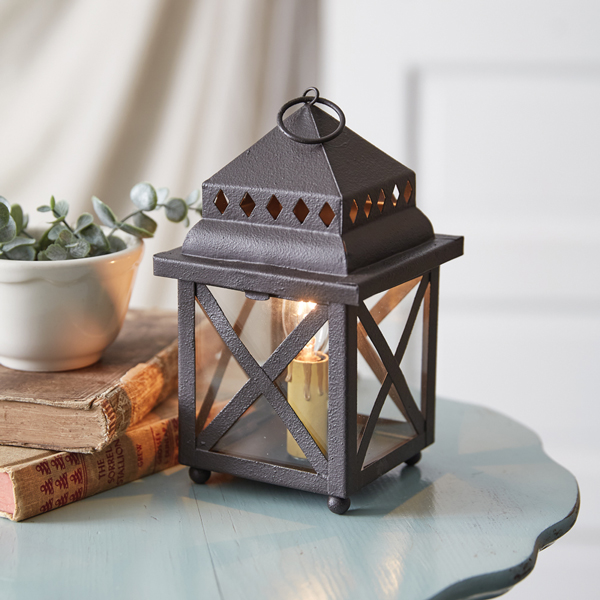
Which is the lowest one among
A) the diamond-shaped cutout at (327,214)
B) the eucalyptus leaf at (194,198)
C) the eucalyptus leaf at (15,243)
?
the eucalyptus leaf at (15,243)

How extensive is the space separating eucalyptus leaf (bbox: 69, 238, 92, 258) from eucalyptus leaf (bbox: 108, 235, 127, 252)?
64 millimetres

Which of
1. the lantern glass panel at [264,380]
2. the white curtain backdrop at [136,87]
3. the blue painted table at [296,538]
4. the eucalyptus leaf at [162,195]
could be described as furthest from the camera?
the white curtain backdrop at [136,87]

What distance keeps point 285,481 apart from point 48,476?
0.25m

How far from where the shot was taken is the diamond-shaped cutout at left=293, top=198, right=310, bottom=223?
0.79m

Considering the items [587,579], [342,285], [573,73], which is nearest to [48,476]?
[342,285]

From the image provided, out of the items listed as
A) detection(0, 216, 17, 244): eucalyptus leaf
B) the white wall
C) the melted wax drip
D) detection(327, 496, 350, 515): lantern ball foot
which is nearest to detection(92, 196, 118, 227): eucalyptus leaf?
detection(0, 216, 17, 244): eucalyptus leaf

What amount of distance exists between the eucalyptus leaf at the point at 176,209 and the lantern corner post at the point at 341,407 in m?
0.35

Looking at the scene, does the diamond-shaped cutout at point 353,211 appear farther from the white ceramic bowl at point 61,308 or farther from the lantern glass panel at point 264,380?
the white ceramic bowl at point 61,308

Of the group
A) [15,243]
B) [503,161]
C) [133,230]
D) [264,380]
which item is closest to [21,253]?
[15,243]

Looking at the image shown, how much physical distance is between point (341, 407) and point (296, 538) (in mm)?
138

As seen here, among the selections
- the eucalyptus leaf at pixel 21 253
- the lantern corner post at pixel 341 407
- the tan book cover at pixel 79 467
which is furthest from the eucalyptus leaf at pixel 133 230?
the lantern corner post at pixel 341 407

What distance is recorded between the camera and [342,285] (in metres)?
0.72

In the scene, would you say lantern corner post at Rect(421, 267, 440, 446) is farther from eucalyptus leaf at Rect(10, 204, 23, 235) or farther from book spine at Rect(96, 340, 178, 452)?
eucalyptus leaf at Rect(10, 204, 23, 235)

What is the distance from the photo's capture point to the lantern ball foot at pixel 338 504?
0.81m
